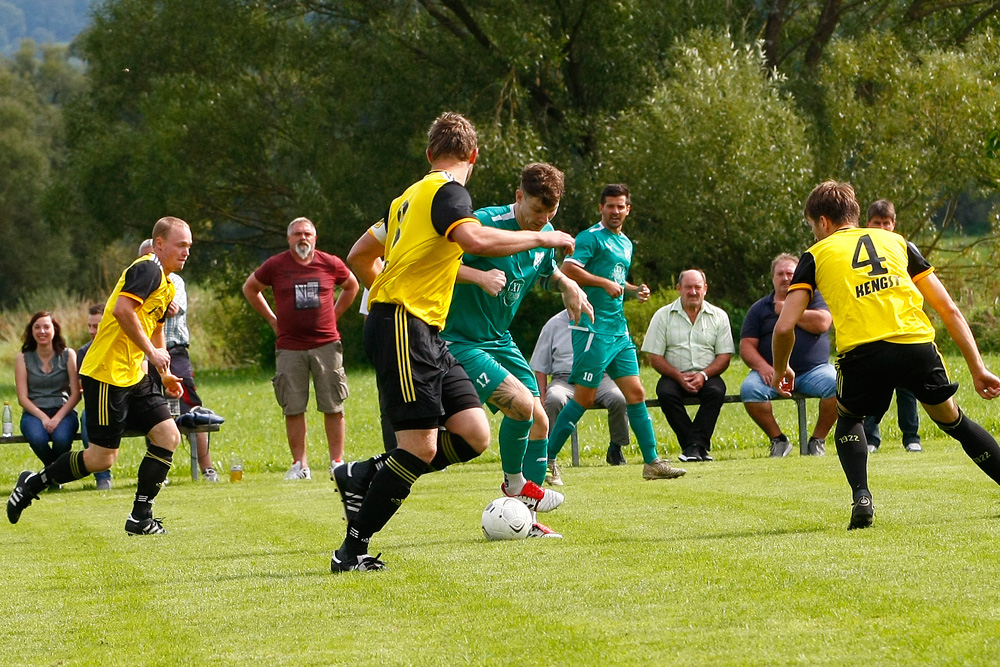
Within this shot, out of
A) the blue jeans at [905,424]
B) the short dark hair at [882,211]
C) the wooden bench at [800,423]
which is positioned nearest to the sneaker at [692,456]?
the wooden bench at [800,423]

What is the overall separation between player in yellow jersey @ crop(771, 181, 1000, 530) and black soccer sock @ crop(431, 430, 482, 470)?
5.39ft

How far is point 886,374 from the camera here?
21.8 feet

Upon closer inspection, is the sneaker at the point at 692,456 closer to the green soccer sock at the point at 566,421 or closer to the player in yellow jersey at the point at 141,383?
the green soccer sock at the point at 566,421

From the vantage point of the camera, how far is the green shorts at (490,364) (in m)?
7.47

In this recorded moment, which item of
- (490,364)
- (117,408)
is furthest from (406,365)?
(117,408)

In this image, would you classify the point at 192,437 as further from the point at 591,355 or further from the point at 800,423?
the point at 800,423

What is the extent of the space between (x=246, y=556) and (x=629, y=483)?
13.1 feet

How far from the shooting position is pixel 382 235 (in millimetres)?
6875

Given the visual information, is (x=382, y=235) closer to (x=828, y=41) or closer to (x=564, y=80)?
(x=564, y=80)

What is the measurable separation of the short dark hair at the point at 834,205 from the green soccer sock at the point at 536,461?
2.24 meters

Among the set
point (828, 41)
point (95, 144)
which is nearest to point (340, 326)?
point (95, 144)

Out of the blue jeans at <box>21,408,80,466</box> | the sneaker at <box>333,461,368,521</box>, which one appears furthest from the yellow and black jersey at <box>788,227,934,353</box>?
the blue jeans at <box>21,408,80,466</box>

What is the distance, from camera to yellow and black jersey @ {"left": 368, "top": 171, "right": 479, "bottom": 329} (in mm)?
6035

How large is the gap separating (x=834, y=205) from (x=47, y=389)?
841 centimetres
